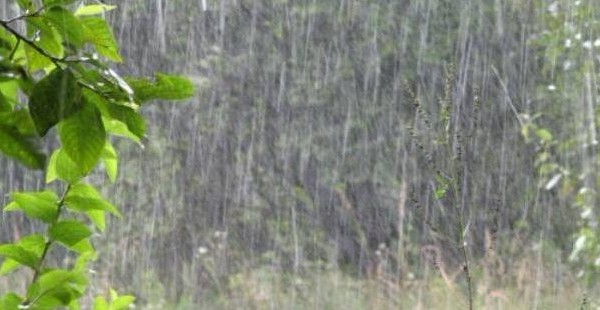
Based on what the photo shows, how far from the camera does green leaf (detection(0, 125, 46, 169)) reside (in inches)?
24.9

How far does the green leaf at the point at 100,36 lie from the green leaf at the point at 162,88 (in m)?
0.03

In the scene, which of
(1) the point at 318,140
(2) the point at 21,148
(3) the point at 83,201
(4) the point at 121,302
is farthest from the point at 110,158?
(1) the point at 318,140

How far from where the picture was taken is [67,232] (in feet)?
2.85

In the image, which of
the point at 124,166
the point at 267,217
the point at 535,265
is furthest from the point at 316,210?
the point at 535,265

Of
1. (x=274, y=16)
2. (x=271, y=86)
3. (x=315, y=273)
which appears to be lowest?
(x=315, y=273)

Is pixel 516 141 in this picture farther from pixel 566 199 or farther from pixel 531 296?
pixel 531 296

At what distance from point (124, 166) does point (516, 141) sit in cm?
313

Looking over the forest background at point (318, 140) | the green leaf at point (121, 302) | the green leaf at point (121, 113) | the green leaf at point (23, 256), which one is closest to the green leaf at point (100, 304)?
the green leaf at point (121, 302)

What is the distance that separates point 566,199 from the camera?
27.8 ft

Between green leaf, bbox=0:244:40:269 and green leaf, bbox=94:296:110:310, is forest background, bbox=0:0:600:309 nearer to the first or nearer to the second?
green leaf, bbox=94:296:110:310

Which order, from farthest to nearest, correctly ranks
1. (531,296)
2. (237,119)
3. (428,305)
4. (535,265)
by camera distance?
(237,119)
(535,265)
(428,305)
(531,296)

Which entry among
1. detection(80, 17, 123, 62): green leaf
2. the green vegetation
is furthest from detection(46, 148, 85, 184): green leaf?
detection(80, 17, 123, 62): green leaf

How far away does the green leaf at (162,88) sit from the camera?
2.29ft

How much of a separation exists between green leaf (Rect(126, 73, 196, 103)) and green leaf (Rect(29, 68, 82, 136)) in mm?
95
